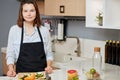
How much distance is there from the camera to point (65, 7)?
110 inches

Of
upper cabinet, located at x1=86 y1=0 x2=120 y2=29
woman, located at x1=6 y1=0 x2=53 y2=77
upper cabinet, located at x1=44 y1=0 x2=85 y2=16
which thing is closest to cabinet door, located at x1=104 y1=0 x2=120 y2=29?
upper cabinet, located at x1=86 y1=0 x2=120 y2=29

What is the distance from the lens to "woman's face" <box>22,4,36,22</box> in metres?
2.04

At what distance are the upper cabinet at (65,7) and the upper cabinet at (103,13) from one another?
0.10 meters

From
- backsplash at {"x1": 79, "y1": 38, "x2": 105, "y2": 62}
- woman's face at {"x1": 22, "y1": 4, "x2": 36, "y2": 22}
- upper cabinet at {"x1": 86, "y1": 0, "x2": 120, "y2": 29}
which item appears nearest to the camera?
woman's face at {"x1": 22, "y1": 4, "x2": 36, "y2": 22}

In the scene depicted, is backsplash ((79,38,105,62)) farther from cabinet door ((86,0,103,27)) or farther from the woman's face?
the woman's face

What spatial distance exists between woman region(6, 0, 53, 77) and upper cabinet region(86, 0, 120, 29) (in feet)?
2.14

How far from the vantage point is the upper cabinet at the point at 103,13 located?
241 cm

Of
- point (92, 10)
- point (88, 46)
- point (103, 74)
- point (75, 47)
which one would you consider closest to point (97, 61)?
point (103, 74)

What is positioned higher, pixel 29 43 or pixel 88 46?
pixel 29 43

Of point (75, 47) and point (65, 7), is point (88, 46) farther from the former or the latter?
point (65, 7)

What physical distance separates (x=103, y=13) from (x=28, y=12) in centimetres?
80

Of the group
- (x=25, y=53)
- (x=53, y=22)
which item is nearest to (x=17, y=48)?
(x=25, y=53)

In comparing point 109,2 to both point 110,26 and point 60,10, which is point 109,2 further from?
point 60,10

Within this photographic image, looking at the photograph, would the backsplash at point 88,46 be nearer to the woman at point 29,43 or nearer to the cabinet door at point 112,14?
the cabinet door at point 112,14
